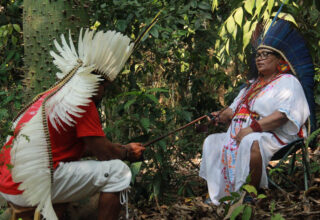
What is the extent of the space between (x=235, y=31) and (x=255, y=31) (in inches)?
13.3

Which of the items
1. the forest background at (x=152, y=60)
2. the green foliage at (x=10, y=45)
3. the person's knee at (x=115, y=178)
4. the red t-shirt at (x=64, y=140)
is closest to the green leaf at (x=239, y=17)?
the forest background at (x=152, y=60)

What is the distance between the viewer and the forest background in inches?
144

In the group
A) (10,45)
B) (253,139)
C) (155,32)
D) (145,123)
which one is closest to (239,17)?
(155,32)

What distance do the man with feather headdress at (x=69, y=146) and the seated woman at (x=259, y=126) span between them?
1096 millimetres

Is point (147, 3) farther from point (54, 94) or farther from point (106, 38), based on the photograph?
point (54, 94)

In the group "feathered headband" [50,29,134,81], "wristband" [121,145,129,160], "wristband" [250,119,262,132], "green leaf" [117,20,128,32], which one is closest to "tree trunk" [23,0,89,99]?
"green leaf" [117,20,128,32]

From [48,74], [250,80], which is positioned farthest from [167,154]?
[48,74]

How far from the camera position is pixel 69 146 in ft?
9.97

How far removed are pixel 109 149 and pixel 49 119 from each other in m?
0.44

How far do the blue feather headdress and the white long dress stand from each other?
0.61ft

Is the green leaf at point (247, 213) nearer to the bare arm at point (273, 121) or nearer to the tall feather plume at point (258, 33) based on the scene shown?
the bare arm at point (273, 121)

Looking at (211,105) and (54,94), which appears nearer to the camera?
(54,94)

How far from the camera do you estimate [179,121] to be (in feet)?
15.8

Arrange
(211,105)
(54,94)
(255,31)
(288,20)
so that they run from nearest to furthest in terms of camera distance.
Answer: (54,94) < (288,20) < (255,31) < (211,105)
